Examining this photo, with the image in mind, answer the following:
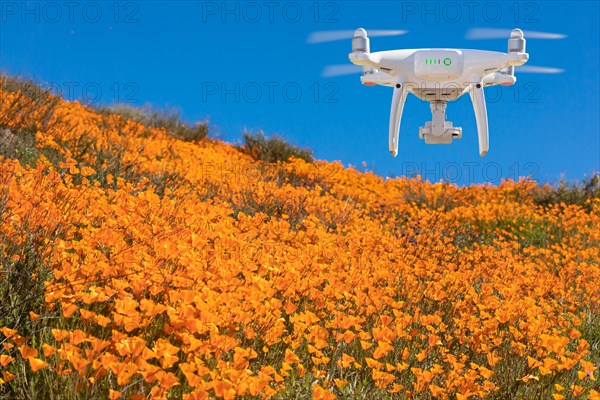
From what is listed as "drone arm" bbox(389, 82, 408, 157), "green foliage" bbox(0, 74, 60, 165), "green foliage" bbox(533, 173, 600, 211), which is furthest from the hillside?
"green foliage" bbox(533, 173, 600, 211)

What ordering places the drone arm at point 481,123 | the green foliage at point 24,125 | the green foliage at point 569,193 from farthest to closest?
1. the green foliage at point 569,193
2. the drone arm at point 481,123
3. the green foliage at point 24,125

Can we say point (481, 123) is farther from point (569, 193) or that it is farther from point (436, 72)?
point (569, 193)

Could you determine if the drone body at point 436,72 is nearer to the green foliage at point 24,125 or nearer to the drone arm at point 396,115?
the drone arm at point 396,115

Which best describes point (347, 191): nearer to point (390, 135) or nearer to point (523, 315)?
point (390, 135)

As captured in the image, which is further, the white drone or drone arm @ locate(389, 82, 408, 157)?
drone arm @ locate(389, 82, 408, 157)

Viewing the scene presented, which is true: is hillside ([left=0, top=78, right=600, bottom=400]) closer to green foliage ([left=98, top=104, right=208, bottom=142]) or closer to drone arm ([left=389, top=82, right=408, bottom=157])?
drone arm ([left=389, top=82, right=408, bottom=157])

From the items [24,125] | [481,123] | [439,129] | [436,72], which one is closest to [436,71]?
[436,72]

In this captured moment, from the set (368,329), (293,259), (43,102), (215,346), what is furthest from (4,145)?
(215,346)

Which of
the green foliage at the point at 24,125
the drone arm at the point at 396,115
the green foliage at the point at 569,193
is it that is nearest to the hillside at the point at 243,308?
the green foliage at the point at 24,125
